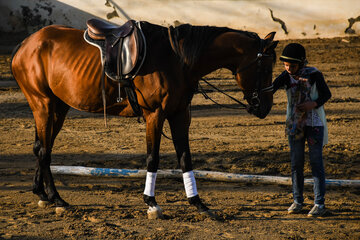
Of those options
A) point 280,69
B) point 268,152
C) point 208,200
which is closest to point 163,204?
point 208,200

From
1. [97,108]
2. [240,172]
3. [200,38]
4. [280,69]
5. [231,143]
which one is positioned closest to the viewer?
[200,38]

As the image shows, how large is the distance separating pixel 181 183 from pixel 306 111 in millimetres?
1989

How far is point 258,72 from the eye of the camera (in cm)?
497

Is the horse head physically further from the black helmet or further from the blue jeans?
the blue jeans

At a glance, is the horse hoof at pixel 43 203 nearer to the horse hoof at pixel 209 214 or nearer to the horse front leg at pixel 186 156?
the horse front leg at pixel 186 156

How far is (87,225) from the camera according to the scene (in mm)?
5102

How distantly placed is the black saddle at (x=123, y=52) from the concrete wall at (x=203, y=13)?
39.5 feet

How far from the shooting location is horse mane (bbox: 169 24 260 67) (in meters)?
4.99

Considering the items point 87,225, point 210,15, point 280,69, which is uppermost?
point 210,15

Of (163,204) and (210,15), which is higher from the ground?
(210,15)

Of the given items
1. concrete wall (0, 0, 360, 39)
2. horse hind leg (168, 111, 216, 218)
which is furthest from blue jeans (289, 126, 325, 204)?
concrete wall (0, 0, 360, 39)

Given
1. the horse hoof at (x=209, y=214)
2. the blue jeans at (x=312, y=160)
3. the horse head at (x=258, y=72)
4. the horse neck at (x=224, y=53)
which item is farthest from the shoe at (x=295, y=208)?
the horse neck at (x=224, y=53)

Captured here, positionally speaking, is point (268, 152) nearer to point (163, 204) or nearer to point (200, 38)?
point (163, 204)

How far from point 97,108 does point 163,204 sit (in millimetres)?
1272
